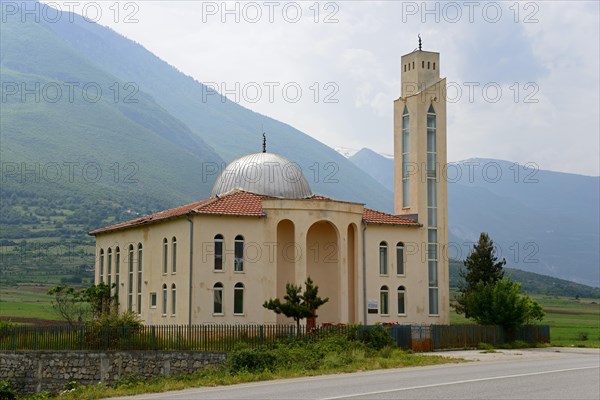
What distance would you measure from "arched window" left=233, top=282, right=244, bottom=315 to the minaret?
11.8 meters

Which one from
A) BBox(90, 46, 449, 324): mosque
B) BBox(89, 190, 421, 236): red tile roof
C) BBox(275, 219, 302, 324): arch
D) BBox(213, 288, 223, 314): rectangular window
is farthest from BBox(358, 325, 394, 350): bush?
BBox(89, 190, 421, 236): red tile roof

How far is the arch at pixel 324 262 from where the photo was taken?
47.2 meters

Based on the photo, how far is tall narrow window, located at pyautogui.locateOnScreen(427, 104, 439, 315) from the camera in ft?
165

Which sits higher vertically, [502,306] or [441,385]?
[502,306]

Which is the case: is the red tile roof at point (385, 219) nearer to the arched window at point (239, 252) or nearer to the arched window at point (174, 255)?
the arched window at point (239, 252)

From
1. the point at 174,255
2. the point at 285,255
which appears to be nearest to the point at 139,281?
the point at 174,255

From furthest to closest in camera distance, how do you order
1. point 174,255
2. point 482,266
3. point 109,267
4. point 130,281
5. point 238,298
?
point 482,266, point 109,267, point 130,281, point 174,255, point 238,298

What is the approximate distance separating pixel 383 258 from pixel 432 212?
466 centimetres

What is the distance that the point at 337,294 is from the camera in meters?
46.7

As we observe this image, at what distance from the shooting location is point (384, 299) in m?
48.6

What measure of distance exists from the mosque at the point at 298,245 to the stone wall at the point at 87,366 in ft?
23.4

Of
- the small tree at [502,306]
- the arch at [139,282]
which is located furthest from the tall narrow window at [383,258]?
the arch at [139,282]

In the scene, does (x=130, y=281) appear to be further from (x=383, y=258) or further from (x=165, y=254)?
(x=383, y=258)

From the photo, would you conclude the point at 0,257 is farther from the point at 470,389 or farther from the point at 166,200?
the point at 470,389
